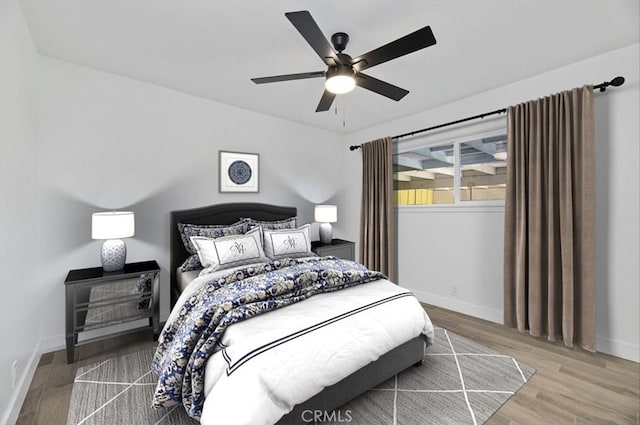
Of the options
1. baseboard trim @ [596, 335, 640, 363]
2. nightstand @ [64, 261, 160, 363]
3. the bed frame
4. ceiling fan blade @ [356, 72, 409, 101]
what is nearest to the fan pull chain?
ceiling fan blade @ [356, 72, 409, 101]

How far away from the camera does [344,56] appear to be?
1961mm

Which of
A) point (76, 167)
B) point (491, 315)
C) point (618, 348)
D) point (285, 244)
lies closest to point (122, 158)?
point (76, 167)

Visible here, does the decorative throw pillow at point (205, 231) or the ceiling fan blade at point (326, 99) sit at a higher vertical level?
the ceiling fan blade at point (326, 99)

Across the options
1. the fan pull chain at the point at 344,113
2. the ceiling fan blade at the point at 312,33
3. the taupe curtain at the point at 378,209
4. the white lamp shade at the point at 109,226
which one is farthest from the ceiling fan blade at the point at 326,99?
the white lamp shade at the point at 109,226

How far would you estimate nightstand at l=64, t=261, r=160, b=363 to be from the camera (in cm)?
229

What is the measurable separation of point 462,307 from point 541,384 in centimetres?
140

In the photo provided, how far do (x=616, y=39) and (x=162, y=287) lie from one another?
4.68 metres

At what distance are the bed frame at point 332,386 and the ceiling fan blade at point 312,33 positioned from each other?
6.65ft

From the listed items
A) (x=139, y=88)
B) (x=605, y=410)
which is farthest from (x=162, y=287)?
(x=605, y=410)

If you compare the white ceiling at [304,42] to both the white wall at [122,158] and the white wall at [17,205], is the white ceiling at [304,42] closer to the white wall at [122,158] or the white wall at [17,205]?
the white wall at [122,158]

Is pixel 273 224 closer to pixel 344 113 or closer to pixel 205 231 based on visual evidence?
pixel 205 231

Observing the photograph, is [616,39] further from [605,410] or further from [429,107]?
[605,410]

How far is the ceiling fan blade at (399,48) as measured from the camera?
1.60m

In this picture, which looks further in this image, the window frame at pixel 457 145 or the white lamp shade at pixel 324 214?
the white lamp shade at pixel 324 214
